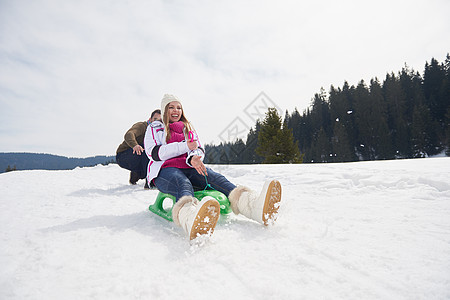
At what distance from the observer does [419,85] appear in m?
43.9

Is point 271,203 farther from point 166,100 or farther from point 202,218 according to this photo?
point 166,100

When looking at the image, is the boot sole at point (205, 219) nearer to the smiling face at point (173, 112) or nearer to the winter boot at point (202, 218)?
the winter boot at point (202, 218)

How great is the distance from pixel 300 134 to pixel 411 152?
22.2 metres

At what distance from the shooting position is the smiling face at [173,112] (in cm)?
295

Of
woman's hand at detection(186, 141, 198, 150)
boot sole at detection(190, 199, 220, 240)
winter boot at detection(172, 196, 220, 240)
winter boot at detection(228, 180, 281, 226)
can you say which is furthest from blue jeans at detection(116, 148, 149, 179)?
boot sole at detection(190, 199, 220, 240)

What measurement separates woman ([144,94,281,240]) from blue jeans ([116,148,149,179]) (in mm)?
2072

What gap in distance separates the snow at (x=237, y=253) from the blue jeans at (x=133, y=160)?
1882 millimetres

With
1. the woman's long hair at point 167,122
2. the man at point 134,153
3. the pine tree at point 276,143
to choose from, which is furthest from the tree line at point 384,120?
the woman's long hair at point 167,122

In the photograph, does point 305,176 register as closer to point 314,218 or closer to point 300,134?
point 314,218

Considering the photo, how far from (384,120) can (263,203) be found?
49.5m

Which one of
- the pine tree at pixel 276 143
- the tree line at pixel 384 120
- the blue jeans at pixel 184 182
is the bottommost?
the blue jeans at pixel 184 182

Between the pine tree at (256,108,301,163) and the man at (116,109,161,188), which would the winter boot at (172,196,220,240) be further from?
the pine tree at (256,108,301,163)

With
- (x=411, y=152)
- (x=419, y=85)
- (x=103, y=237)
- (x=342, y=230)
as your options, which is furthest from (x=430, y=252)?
(x=419, y=85)

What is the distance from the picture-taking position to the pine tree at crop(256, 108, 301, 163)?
21953mm
